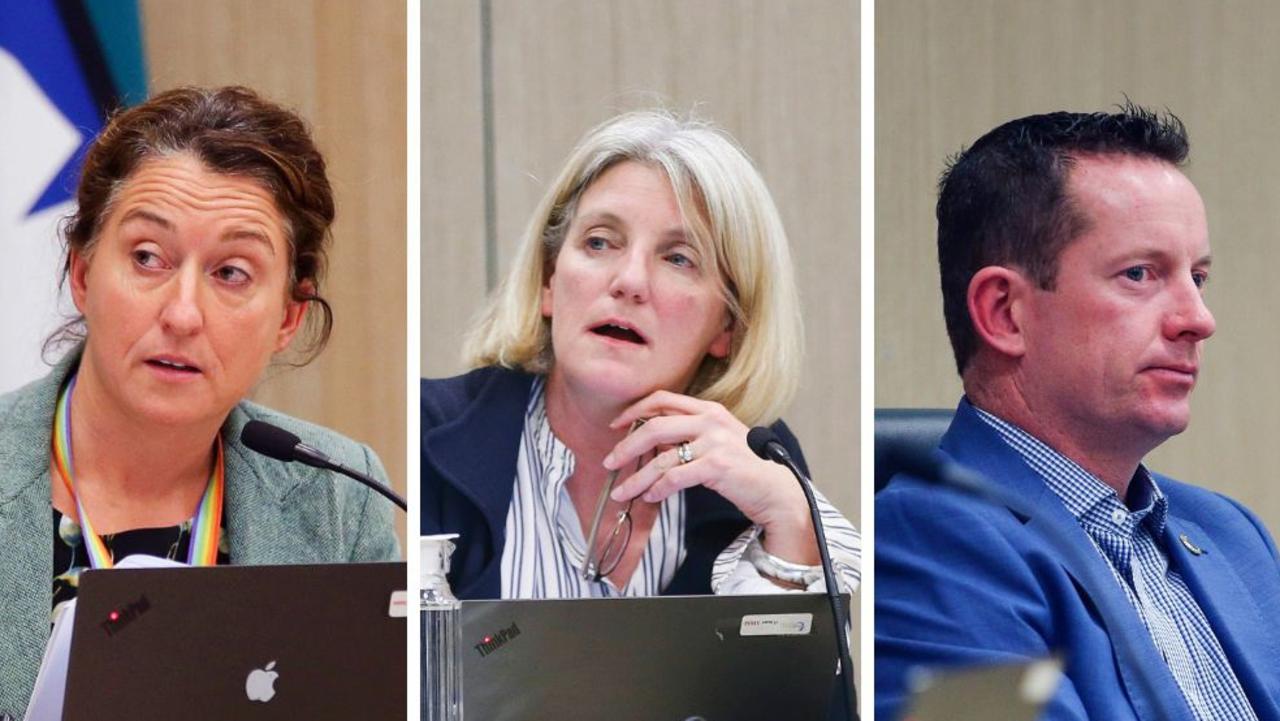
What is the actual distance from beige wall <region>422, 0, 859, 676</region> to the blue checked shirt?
0.35 meters

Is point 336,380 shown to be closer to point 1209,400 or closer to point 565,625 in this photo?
point 565,625

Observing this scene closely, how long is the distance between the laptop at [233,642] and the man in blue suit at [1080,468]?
1062mm

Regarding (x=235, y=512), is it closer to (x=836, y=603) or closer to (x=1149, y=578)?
(x=836, y=603)

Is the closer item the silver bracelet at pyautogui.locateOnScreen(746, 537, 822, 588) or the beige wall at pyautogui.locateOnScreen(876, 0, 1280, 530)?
the silver bracelet at pyautogui.locateOnScreen(746, 537, 822, 588)

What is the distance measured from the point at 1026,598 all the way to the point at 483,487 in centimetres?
Answer: 95

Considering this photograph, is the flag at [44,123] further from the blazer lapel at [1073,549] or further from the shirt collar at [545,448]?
the blazer lapel at [1073,549]

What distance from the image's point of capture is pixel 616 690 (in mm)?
2129

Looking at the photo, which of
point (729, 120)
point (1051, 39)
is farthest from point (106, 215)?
point (1051, 39)

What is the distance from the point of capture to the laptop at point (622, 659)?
83.6 inches

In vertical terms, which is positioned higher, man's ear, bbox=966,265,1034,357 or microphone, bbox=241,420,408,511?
man's ear, bbox=966,265,1034,357

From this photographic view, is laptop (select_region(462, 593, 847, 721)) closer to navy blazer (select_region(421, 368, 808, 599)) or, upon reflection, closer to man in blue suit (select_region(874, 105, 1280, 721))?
navy blazer (select_region(421, 368, 808, 599))

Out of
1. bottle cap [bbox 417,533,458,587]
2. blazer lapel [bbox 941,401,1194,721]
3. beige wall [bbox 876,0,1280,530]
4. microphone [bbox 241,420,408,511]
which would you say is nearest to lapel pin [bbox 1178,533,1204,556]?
beige wall [bbox 876,0,1280,530]

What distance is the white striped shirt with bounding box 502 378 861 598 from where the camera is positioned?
2631 millimetres

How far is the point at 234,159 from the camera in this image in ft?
8.95
